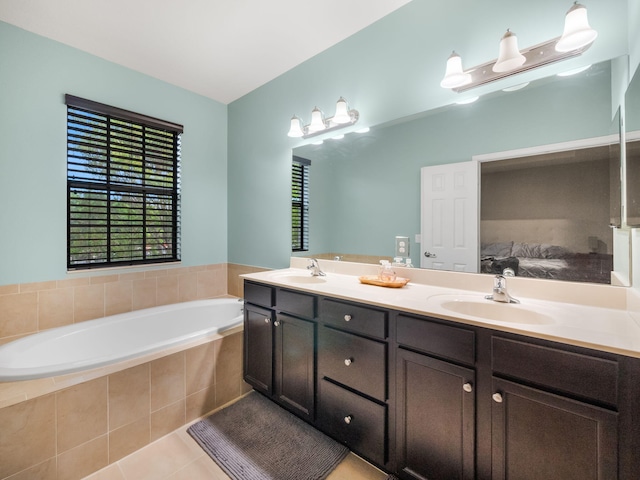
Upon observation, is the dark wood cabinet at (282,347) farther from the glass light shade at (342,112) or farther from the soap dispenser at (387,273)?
the glass light shade at (342,112)

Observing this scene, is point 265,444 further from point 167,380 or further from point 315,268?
point 315,268

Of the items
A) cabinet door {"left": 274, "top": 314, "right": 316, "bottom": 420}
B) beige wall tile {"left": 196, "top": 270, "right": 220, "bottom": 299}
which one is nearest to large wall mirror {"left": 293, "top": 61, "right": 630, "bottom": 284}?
cabinet door {"left": 274, "top": 314, "right": 316, "bottom": 420}

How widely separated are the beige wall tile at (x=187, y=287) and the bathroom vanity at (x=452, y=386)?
1.47m

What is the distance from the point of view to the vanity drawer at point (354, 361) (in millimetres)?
1312

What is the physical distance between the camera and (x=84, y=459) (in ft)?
4.71

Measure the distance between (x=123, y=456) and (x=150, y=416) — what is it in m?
0.21

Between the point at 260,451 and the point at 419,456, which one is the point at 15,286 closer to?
the point at 260,451

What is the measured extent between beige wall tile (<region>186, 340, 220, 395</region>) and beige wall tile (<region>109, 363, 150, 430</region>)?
9.6 inches

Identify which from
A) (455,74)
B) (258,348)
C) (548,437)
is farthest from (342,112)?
(548,437)

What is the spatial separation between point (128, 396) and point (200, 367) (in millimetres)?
412

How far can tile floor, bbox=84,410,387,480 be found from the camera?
1449 mm

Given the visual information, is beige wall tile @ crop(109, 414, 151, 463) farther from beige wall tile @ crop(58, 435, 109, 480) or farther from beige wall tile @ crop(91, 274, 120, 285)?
beige wall tile @ crop(91, 274, 120, 285)

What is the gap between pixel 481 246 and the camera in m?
1.52

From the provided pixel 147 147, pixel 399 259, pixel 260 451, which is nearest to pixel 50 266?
pixel 147 147
